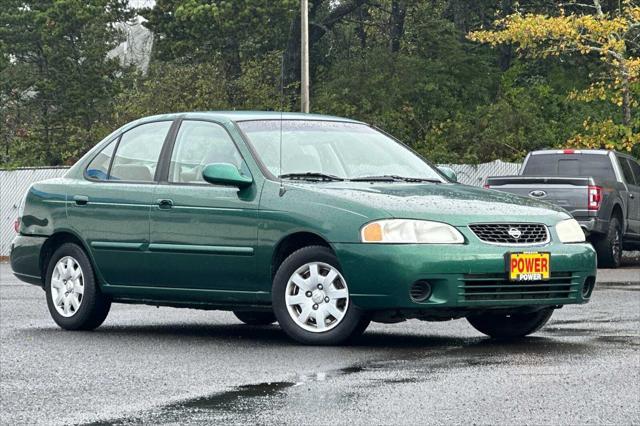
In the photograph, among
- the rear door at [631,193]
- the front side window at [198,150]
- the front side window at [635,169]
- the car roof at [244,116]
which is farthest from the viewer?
the front side window at [635,169]

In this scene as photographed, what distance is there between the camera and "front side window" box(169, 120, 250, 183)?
10.9m

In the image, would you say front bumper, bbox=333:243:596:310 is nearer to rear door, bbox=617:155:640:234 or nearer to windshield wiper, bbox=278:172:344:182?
windshield wiper, bbox=278:172:344:182

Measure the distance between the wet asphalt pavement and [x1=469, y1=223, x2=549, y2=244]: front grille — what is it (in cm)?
71

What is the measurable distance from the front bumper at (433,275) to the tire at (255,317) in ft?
7.23

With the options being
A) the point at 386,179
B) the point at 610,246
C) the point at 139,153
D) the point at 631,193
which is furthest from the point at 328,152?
the point at 631,193

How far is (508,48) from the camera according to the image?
1820 inches

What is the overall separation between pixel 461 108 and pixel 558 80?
2769 mm

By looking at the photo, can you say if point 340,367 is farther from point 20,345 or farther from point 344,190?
point 20,345

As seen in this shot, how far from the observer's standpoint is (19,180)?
31.2 metres

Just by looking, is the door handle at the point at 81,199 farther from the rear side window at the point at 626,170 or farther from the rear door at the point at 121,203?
the rear side window at the point at 626,170

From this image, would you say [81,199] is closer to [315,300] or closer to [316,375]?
[315,300]

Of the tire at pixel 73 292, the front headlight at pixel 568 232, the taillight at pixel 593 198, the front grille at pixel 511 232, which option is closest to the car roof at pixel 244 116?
the tire at pixel 73 292

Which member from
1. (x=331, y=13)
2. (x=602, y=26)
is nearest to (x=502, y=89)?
(x=331, y=13)

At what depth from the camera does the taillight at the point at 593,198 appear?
21.8m
